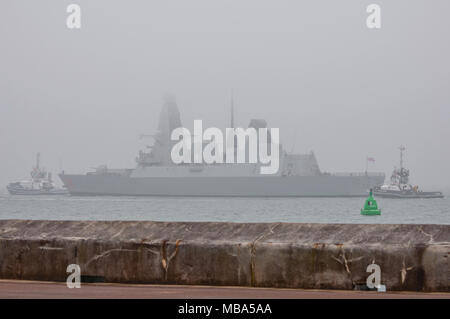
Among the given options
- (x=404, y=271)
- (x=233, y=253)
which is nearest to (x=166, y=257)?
(x=233, y=253)

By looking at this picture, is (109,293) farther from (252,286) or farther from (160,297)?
(252,286)

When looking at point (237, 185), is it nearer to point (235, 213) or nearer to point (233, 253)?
point (235, 213)

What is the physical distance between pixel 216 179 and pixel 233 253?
120 meters

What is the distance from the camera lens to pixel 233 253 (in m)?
7.23

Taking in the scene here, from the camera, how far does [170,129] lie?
472ft

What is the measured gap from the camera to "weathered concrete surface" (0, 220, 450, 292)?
678 cm

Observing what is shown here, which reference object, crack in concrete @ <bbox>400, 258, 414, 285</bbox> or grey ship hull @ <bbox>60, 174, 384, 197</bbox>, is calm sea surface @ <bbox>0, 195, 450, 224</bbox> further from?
crack in concrete @ <bbox>400, 258, 414, 285</bbox>

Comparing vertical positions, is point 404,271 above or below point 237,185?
above

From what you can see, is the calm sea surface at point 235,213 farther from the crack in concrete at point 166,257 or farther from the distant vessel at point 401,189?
the crack in concrete at point 166,257

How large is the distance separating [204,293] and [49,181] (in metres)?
177

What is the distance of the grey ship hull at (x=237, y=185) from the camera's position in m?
128

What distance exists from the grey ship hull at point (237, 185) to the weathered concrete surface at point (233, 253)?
119 metres

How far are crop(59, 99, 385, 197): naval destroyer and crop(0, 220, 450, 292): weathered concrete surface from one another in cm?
11865

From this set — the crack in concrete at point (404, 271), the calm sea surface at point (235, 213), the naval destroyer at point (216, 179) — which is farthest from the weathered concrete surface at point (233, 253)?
the naval destroyer at point (216, 179)
